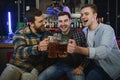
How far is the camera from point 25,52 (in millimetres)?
2865

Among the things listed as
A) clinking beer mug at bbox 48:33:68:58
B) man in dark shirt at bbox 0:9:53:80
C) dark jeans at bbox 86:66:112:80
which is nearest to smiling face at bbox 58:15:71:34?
man in dark shirt at bbox 0:9:53:80

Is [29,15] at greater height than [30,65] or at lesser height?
greater

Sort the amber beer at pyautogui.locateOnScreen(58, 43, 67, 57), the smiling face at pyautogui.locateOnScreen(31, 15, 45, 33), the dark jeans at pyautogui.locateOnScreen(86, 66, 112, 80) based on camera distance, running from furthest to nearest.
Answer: the smiling face at pyautogui.locateOnScreen(31, 15, 45, 33) → the dark jeans at pyautogui.locateOnScreen(86, 66, 112, 80) → the amber beer at pyautogui.locateOnScreen(58, 43, 67, 57)

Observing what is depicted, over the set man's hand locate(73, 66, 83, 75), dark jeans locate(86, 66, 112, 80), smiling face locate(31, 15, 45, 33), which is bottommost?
dark jeans locate(86, 66, 112, 80)

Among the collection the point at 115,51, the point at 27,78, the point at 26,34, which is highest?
the point at 26,34

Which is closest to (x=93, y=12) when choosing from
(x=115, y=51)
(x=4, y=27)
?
(x=115, y=51)

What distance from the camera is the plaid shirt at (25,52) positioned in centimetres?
291

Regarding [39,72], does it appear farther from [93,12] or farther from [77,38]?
[93,12]

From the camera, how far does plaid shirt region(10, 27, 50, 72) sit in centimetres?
Result: 291

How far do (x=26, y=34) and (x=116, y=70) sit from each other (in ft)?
3.42

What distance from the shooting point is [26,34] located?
9.84 ft

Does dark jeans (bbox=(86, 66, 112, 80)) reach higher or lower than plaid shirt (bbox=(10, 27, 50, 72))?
lower

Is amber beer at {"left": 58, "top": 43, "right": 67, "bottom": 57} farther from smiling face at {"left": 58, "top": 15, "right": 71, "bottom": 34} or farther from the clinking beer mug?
smiling face at {"left": 58, "top": 15, "right": 71, "bottom": 34}

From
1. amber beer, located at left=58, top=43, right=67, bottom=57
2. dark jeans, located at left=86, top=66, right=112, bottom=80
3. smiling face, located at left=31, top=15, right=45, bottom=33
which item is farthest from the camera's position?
smiling face, located at left=31, top=15, right=45, bottom=33
